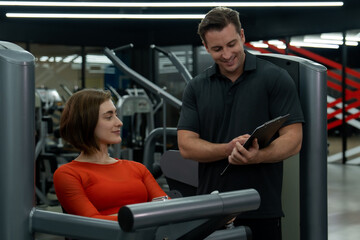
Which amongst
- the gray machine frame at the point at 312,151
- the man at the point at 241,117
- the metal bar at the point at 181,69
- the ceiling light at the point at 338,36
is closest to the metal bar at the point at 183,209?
the man at the point at 241,117

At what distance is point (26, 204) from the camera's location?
1.30 m

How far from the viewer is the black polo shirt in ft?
5.95

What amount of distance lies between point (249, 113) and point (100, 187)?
586 millimetres

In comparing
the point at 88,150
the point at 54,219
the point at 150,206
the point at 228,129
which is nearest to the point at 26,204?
the point at 54,219

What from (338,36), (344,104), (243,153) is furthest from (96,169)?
(338,36)

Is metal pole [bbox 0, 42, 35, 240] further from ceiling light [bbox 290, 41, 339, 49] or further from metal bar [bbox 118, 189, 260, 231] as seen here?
ceiling light [bbox 290, 41, 339, 49]

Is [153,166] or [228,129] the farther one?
[153,166]

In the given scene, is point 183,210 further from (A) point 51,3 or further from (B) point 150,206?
(A) point 51,3

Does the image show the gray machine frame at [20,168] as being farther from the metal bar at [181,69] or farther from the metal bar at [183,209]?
the metal bar at [181,69]

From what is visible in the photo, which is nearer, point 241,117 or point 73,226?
point 73,226

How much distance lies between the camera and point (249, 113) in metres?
1.82

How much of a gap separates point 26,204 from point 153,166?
4.23 metres

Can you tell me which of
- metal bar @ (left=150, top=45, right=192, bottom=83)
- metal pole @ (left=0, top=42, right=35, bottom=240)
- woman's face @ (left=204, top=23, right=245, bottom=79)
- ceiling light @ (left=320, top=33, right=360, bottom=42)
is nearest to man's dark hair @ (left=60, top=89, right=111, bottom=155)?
woman's face @ (left=204, top=23, right=245, bottom=79)

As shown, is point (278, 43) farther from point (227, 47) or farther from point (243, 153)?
point (243, 153)
